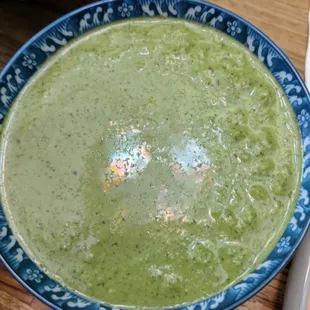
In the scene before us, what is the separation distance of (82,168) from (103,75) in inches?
10.4

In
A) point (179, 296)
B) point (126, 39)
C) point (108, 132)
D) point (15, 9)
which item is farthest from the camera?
point (15, 9)

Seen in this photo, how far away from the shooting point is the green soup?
44.1 inches

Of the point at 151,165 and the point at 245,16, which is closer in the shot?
the point at 151,165

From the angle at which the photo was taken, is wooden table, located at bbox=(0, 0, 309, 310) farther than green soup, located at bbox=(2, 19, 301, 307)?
Yes

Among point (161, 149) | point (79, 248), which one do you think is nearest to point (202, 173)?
point (161, 149)

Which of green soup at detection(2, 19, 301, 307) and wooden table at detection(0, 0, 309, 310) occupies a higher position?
wooden table at detection(0, 0, 309, 310)

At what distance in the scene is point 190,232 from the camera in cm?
114

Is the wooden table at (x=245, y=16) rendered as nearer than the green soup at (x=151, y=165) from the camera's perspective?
No

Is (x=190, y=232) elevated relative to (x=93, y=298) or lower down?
elevated

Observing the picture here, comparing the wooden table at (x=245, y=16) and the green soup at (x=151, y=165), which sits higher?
the wooden table at (x=245, y=16)

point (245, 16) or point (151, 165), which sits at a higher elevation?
point (245, 16)

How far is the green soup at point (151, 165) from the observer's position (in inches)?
44.1

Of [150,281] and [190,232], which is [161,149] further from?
[150,281]

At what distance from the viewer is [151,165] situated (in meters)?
1.19
